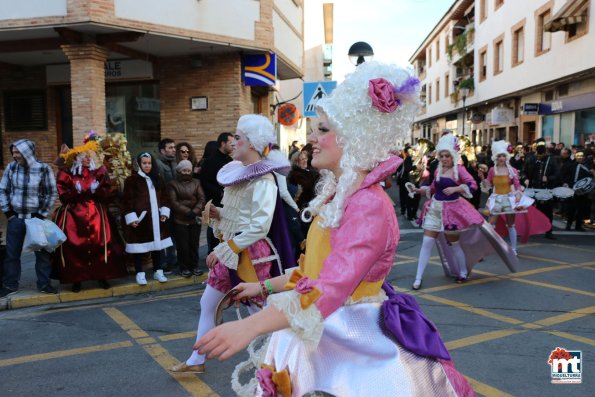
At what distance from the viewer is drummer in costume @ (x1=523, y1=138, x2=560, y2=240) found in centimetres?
1152

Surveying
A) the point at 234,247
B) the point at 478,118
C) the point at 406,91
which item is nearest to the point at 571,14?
the point at 478,118

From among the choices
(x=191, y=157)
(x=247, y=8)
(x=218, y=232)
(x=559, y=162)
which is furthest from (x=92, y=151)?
(x=559, y=162)

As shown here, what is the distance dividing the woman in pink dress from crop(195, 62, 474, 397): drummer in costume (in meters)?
5.09

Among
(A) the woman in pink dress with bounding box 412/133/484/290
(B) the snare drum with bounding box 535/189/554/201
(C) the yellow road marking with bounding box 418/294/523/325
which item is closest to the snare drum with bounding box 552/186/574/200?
(B) the snare drum with bounding box 535/189/554/201

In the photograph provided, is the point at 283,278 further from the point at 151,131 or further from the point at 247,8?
the point at 151,131

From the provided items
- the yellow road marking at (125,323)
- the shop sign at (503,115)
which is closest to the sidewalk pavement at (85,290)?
the yellow road marking at (125,323)

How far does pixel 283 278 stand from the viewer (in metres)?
2.43

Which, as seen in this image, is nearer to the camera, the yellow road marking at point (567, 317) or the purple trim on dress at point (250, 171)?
the purple trim on dress at point (250, 171)

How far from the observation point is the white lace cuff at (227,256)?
11.9 ft

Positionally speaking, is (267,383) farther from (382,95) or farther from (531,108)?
(531,108)

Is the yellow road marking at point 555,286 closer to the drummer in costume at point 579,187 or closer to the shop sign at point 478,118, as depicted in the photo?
the drummer in costume at point 579,187

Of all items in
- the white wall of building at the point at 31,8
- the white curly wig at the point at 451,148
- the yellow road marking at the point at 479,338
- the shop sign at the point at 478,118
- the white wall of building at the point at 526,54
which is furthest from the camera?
the shop sign at the point at 478,118

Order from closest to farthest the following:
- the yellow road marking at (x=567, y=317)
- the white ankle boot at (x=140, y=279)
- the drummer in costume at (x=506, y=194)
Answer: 1. the yellow road marking at (x=567, y=317)
2. the white ankle boot at (x=140, y=279)
3. the drummer in costume at (x=506, y=194)

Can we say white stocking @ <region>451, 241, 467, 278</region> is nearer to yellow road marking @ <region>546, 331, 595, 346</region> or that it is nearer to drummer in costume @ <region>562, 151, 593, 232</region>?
yellow road marking @ <region>546, 331, 595, 346</region>
